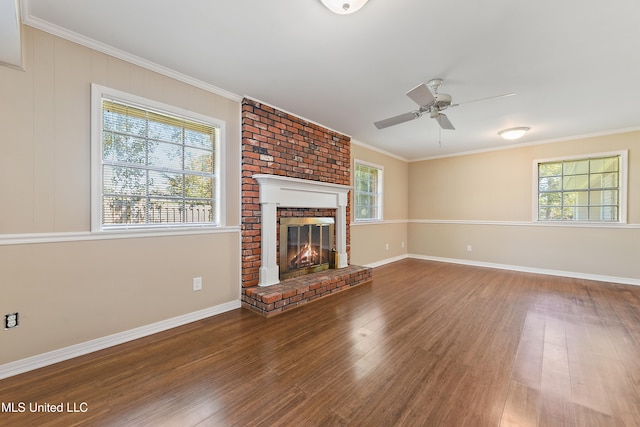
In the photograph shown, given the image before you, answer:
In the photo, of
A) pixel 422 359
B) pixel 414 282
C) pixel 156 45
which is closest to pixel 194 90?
pixel 156 45

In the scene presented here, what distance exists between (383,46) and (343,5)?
663mm

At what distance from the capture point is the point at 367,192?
5559 millimetres

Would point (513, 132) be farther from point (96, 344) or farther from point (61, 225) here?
point (96, 344)

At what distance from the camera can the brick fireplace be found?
3.22 meters

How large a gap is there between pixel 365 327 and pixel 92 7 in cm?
343

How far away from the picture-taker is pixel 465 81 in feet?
9.00

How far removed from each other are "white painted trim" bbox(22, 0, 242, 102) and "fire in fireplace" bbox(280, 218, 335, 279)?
6.14 ft

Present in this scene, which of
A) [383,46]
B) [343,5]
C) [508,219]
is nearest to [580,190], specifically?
[508,219]

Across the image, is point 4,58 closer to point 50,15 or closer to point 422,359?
point 50,15

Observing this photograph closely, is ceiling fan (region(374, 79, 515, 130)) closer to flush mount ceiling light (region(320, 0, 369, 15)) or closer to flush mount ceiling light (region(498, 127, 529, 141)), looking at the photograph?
flush mount ceiling light (region(320, 0, 369, 15))

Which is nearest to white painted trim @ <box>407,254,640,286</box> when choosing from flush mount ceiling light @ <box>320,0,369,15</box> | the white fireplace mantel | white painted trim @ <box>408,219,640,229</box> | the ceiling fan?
white painted trim @ <box>408,219,640,229</box>

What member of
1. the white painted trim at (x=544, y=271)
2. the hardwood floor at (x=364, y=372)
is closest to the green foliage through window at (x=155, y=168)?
the hardwood floor at (x=364, y=372)

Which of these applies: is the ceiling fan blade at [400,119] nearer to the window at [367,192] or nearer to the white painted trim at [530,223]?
the window at [367,192]

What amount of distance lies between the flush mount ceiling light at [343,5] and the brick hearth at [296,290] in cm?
267
